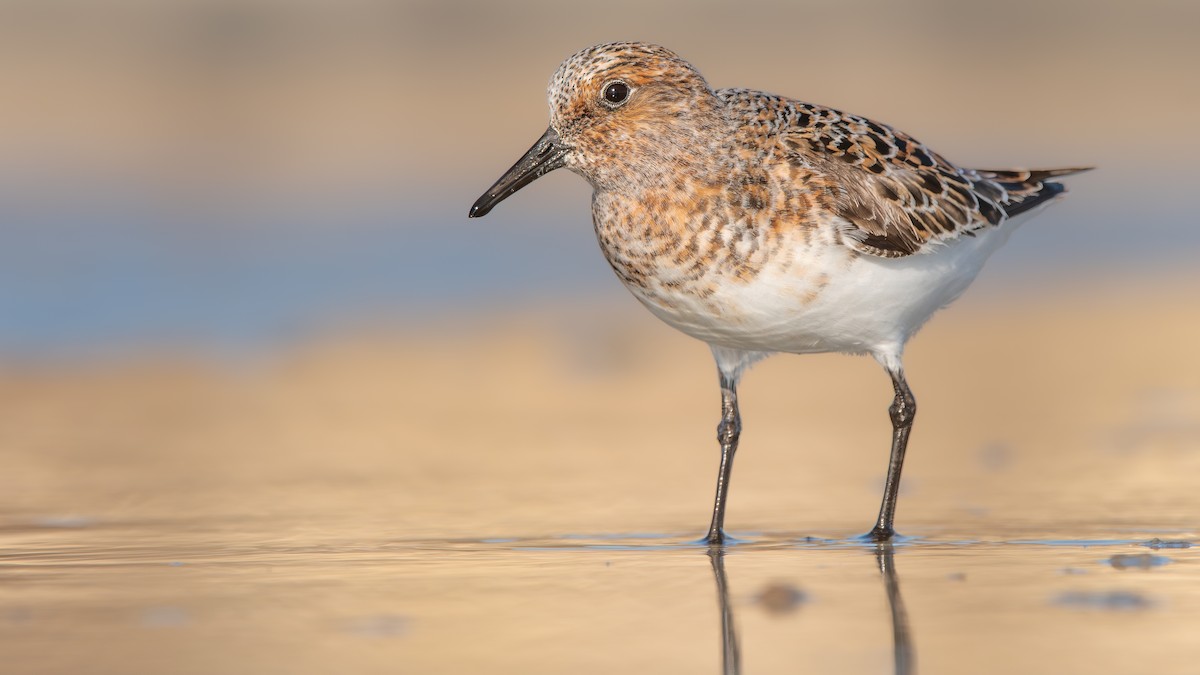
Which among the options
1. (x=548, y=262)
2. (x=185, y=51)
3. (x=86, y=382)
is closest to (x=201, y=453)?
(x=86, y=382)

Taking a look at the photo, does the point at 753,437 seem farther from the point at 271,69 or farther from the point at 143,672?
the point at 271,69

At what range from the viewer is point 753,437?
331 inches

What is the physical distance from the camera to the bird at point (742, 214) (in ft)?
20.8

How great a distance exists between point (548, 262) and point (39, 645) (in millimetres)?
9556

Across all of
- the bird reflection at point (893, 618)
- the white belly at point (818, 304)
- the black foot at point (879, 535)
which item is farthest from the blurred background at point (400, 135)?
the bird reflection at point (893, 618)

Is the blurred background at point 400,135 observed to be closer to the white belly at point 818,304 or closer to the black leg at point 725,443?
the black leg at point 725,443

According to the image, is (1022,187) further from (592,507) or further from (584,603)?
(584,603)

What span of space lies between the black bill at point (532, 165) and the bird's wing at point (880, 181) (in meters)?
0.72

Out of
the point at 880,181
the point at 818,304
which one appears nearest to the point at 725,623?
the point at 818,304

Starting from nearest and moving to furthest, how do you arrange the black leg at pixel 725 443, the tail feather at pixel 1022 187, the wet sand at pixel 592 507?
the wet sand at pixel 592 507 < the black leg at pixel 725 443 < the tail feather at pixel 1022 187

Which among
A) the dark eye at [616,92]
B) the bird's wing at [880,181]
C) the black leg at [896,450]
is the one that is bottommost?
the black leg at [896,450]

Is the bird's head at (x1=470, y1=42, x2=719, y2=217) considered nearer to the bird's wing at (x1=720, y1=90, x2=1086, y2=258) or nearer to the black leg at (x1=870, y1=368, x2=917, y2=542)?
the bird's wing at (x1=720, y1=90, x2=1086, y2=258)

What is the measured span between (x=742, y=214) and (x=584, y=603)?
1.65 meters

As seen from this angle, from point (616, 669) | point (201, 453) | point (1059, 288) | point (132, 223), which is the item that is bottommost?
point (616, 669)
